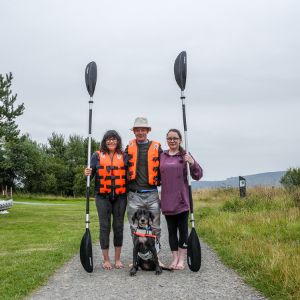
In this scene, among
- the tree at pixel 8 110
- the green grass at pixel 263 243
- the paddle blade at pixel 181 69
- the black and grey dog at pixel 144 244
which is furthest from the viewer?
the tree at pixel 8 110

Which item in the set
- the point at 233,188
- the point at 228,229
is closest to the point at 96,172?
the point at 228,229

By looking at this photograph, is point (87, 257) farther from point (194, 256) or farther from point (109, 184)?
point (194, 256)

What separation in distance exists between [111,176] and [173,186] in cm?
95

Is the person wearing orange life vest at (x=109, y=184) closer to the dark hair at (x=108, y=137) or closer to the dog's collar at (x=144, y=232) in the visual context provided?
the dark hair at (x=108, y=137)

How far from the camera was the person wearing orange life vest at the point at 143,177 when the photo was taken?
664 centimetres

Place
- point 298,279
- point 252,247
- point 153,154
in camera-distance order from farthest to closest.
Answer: point 252,247, point 153,154, point 298,279

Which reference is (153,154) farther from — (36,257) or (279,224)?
(279,224)

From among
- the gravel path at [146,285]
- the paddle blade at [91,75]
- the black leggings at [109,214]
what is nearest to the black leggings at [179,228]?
the gravel path at [146,285]

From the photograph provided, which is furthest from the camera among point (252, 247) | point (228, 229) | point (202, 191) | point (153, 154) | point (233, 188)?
point (202, 191)

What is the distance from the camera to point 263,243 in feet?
25.7

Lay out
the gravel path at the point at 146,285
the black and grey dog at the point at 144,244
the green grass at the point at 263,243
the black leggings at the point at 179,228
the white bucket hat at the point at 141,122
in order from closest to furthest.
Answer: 1. the gravel path at the point at 146,285
2. the green grass at the point at 263,243
3. the black and grey dog at the point at 144,244
4. the white bucket hat at the point at 141,122
5. the black leggings at the point at 179,228

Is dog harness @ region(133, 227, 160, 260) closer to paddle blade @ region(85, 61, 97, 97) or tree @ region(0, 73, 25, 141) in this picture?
paddle blade @ region(85, 61, 97, 97)

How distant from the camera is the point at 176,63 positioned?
7.67m

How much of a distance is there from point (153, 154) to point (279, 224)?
560 cm
